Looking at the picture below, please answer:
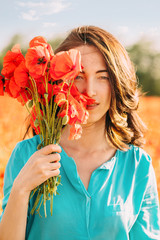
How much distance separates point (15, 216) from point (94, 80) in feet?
2.63

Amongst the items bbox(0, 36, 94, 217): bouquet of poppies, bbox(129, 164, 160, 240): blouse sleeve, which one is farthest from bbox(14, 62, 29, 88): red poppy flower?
bbox(129, 164, 160, 240): blouse sleeve

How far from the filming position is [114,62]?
1.89 meters

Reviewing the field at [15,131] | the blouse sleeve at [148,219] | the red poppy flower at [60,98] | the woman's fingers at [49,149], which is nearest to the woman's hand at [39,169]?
the woman's fingers at [49,149]

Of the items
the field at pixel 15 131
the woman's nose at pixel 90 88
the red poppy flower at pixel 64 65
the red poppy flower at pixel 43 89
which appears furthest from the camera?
the field at pixel 15 131

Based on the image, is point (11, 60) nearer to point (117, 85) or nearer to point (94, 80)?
point (94, 80)

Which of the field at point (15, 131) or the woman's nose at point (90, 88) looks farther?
the field at point (15, 131)

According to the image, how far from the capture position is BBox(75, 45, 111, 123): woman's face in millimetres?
1792

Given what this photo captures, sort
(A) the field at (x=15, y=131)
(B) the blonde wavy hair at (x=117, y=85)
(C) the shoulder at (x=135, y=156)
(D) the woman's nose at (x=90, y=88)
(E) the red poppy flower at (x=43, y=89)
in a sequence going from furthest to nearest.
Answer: (A) the field at (x=15, y=131), (C) the shoulder at (x=135, y=156), (B) the blonde wavy hair at (x=117, y=85), (D) the woman's nose at (x=90, y=88), (E) the red poppy flower at (x=43, y=89)

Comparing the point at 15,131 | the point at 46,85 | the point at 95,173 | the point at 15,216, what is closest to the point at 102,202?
the point at 95,173

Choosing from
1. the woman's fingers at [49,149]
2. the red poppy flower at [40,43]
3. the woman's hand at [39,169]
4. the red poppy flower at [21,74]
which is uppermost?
the red poppy flower at [40,43]

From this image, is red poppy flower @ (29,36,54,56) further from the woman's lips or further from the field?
the field

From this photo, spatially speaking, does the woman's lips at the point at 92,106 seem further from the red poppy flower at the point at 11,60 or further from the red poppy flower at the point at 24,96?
the red poppy flower at the point at 11,60

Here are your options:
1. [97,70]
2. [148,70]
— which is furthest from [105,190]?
[148,70]

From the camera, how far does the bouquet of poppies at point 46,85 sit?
1.41 meters
